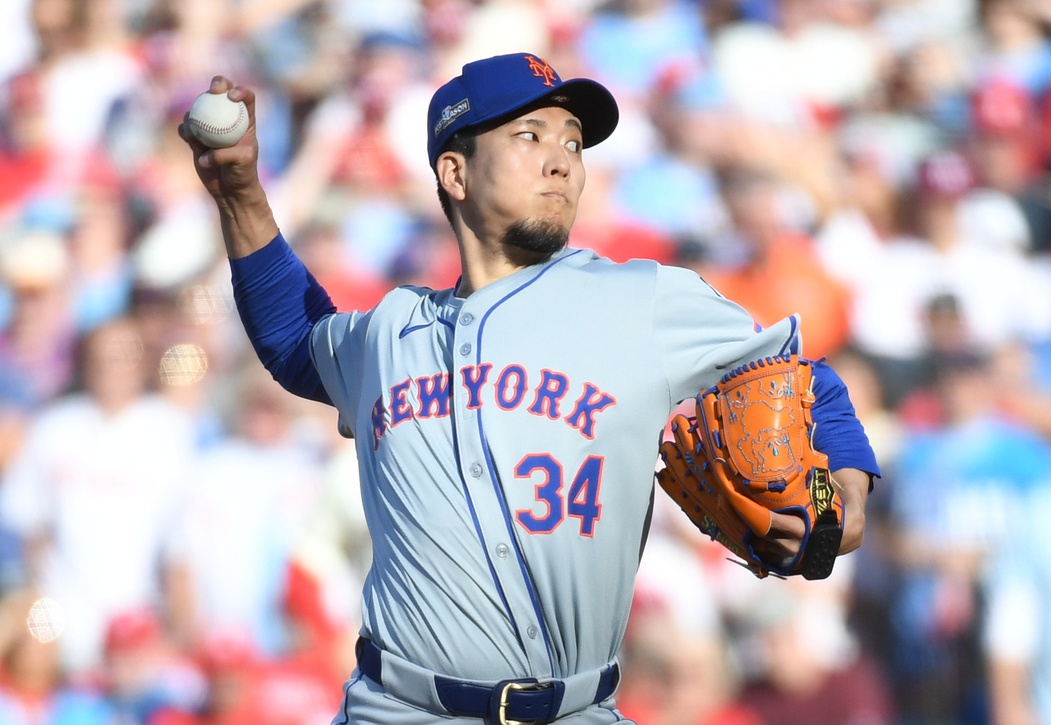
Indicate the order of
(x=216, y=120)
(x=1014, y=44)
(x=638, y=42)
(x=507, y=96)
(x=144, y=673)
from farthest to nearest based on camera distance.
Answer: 1. (x=638, y=42)
2. (x=1014, y=44)
3. (x=144, y=673)
4. (x=216, y=120)
5. (x=507, y=96)

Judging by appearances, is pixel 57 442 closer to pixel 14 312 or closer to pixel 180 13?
pixel 14 312

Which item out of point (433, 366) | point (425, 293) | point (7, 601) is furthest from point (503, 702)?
point (7, 601)

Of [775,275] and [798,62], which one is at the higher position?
[798,62]

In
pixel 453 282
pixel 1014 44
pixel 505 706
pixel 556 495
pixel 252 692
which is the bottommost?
pixel 252 692

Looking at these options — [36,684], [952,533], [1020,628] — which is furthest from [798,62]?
[36,684]

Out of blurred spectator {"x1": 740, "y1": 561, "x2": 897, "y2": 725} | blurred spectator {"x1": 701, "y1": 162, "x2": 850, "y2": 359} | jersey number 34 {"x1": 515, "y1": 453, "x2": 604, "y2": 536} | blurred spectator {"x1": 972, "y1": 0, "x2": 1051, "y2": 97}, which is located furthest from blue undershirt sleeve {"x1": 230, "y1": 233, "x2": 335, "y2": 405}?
blurred spectator {"x1": 972, "y1": 0, "x2": 1051, "y2": 97}

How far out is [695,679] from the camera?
5137 millimetres

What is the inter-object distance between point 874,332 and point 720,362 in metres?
A: 3.66

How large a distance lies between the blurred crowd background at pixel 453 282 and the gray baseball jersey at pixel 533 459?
2.93 metres

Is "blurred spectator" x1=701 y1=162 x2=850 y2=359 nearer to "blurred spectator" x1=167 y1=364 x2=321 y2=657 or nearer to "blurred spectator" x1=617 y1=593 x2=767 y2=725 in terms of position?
"blurred spectator" x1=617 y1=593 x2=767 y2=725

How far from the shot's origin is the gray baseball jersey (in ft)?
7.54

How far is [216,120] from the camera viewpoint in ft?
8.87

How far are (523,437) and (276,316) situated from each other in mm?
783

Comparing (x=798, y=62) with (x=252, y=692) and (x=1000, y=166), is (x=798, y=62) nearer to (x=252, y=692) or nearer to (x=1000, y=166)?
(x=1000, y=166)
